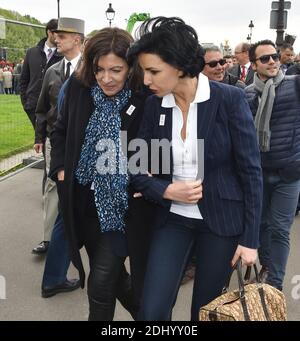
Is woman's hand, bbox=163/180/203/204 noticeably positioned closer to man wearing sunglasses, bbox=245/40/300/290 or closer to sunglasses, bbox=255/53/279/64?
man wearing sunglasses, bbox=245/40/300/290

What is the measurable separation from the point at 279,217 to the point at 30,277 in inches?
79.4

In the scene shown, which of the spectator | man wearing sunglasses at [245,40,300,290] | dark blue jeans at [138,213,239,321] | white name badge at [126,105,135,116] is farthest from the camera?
the spectator

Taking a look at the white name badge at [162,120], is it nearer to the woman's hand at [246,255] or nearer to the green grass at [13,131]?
the woman's hand at [246,255]

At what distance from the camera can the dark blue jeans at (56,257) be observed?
359cm

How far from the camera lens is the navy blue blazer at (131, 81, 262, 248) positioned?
2.18m

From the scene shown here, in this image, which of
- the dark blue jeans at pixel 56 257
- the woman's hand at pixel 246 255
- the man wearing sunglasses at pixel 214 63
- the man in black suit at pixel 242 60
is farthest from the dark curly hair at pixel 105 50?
the man in black suit at pixel 242 60

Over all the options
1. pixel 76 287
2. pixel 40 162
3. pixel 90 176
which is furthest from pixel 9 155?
pixel 90 176

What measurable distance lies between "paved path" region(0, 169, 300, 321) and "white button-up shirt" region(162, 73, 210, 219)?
1359 millimetres

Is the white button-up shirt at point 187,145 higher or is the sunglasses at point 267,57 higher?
the sunglasses at point 267,57

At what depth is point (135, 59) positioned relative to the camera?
2.25 meters

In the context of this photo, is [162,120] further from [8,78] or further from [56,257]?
[8,78]

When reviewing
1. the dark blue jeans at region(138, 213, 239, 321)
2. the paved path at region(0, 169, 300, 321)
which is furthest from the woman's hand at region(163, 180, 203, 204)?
the paved path at region(0, 169, 300, 321)

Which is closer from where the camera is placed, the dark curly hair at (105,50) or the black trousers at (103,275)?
the dark curly hair at (105,50)

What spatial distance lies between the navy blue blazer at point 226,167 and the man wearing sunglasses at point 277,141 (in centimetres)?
141
